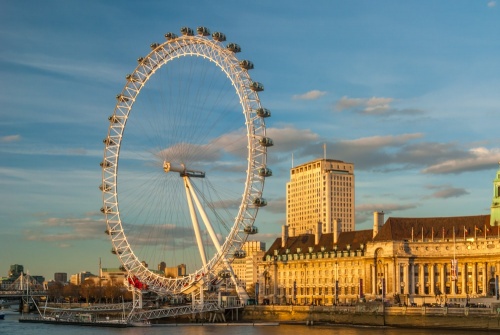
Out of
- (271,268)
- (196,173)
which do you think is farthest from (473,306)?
(271,268)

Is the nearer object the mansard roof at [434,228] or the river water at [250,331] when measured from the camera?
the river water at [250,331]

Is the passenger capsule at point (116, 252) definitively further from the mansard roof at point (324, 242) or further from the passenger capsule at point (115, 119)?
the mansard roof at point (324, 242)

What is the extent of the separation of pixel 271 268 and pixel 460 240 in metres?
36.0

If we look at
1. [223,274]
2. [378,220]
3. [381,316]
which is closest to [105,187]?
[223,274]

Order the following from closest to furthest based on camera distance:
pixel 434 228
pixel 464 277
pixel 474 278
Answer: pixel 474 278 → pixel 464 277 → pixel 434 228

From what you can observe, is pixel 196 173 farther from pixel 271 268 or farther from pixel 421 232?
pixel 271 268

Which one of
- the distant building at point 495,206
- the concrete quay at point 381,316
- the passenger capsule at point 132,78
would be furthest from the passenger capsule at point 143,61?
the distant building at point 495,206

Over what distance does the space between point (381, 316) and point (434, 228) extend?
31.9 meters

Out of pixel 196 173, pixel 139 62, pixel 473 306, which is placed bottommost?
pixel 473 306

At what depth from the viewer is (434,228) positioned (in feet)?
392

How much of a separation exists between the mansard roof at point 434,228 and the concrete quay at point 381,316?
23.9m

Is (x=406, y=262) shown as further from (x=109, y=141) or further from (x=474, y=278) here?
(x=109, y=141)

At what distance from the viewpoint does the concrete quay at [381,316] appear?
3219 inches

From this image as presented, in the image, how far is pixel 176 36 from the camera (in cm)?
8738
